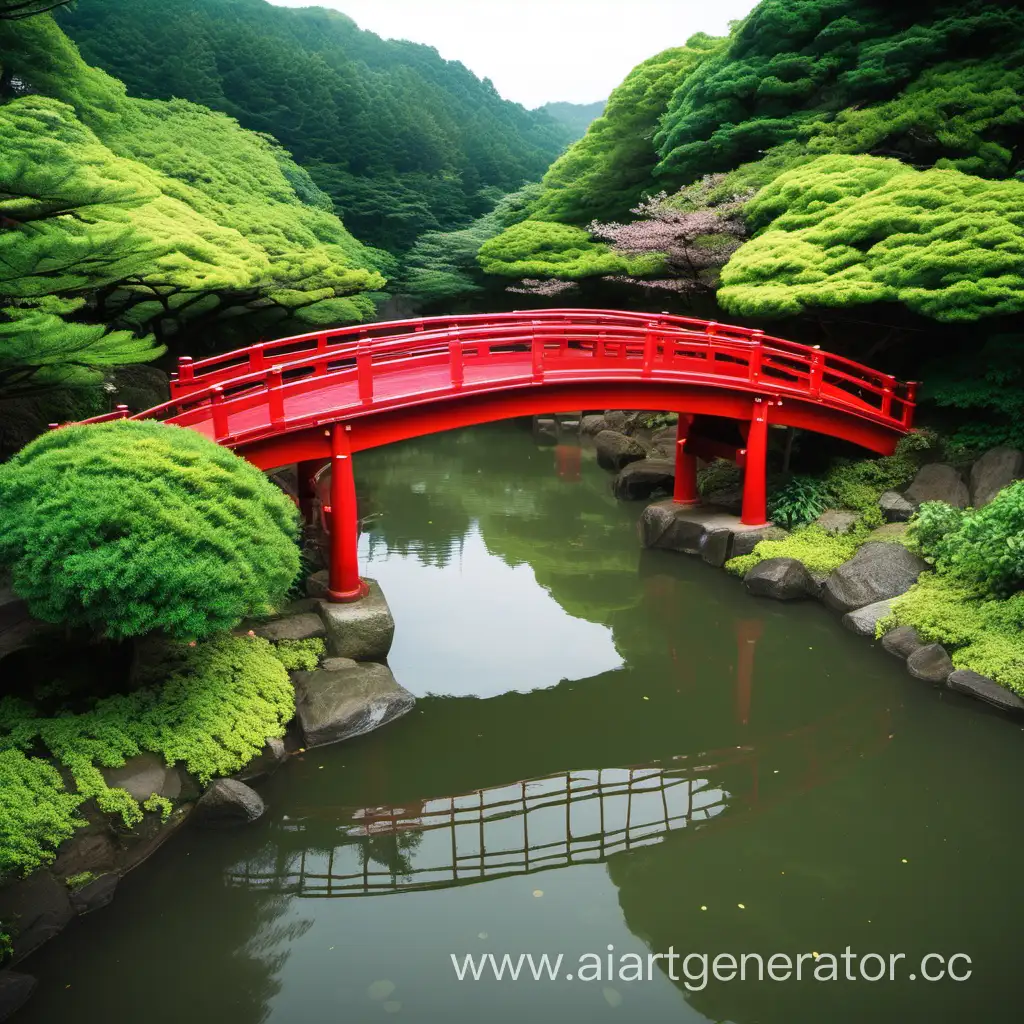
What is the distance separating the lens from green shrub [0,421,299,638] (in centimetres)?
645

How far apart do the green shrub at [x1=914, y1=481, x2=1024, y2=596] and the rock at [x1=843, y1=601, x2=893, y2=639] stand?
34.2 inches

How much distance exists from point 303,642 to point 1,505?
350 cm

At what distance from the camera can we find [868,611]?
10688mm

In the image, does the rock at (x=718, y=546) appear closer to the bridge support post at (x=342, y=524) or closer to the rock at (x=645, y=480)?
the rock at (x=645, y=480)

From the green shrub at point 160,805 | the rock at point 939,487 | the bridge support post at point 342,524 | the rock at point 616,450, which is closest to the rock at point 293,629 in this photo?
the bridge support post at point 342,524

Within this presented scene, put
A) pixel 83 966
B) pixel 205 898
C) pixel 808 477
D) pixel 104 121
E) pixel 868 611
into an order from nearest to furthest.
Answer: pixel 83 966 → pixel 205 898 → pixel 868 611 → pixel 808 477 → pixel 104 121

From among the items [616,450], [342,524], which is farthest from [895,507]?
[342,524]

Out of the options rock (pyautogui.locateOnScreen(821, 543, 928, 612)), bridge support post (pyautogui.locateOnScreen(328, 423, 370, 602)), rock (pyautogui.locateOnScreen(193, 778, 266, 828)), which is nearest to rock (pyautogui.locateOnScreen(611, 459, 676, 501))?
rock (pyautogui.locateOnScreen(821, 543, 928, 612))

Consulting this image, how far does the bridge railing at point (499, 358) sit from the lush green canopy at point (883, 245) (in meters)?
1.13

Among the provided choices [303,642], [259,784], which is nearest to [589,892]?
[259,784]

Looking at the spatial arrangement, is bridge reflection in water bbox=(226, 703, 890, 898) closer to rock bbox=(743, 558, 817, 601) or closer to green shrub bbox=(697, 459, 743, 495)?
rock bbox=(743, 558, 817, 601)

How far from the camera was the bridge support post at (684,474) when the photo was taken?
1455cm

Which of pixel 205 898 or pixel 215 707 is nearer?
pixel 205 898

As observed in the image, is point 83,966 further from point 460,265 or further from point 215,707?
point 460,265
